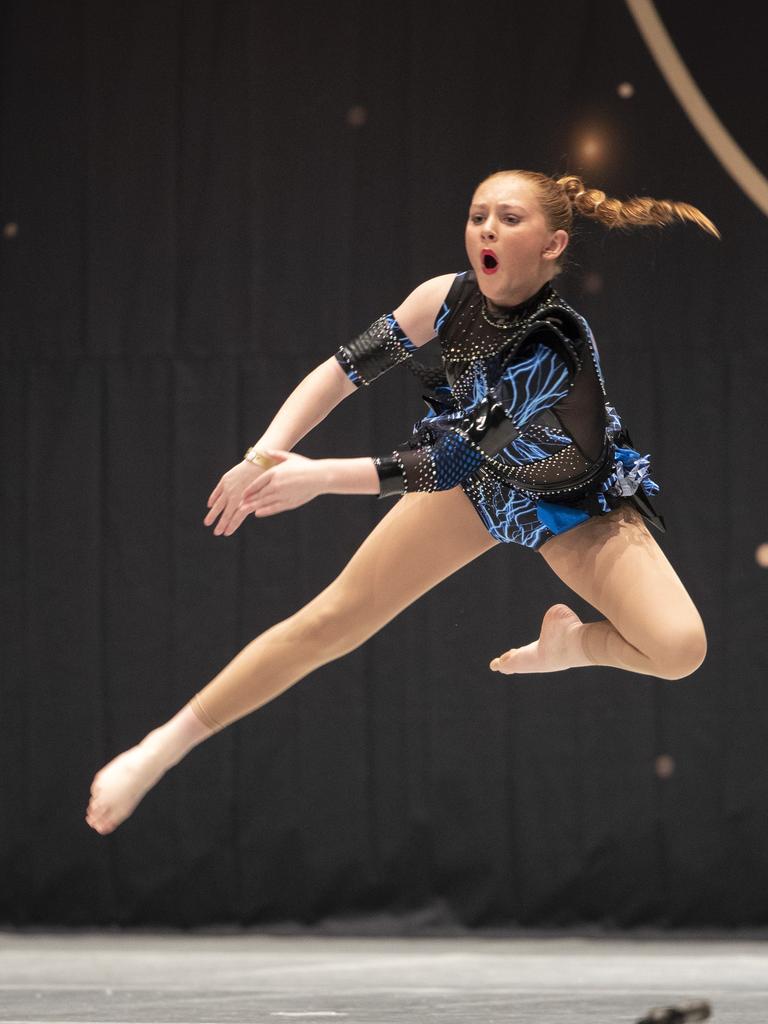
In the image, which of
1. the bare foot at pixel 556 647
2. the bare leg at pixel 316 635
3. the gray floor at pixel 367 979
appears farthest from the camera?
the gray floor at pixel 367 979

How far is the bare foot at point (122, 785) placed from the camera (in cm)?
261

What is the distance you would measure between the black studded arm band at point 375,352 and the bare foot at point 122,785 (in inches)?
30.7

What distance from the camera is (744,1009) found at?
322cm

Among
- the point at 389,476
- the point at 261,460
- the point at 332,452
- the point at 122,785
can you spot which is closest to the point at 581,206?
the point at 389,476

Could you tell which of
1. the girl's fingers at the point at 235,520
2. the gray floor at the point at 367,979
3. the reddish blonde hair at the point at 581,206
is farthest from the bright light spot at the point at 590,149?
the girl's fingers at the point at 235,520

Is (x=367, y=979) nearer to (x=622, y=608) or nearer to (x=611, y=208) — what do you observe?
(x=622, y=608)

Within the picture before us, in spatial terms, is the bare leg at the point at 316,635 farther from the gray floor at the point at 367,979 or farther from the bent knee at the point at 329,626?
the gray floor at the point at 367,979

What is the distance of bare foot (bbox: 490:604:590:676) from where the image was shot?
109 inches

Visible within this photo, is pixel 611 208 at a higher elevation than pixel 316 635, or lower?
higher

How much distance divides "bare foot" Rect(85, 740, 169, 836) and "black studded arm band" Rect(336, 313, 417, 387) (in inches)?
30.7

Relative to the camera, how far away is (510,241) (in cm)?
261

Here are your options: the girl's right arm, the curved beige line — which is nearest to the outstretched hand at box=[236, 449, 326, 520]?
the girl's right arm

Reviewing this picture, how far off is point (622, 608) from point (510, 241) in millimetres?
670

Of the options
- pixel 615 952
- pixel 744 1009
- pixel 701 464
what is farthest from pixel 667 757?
pixel 744 1009
